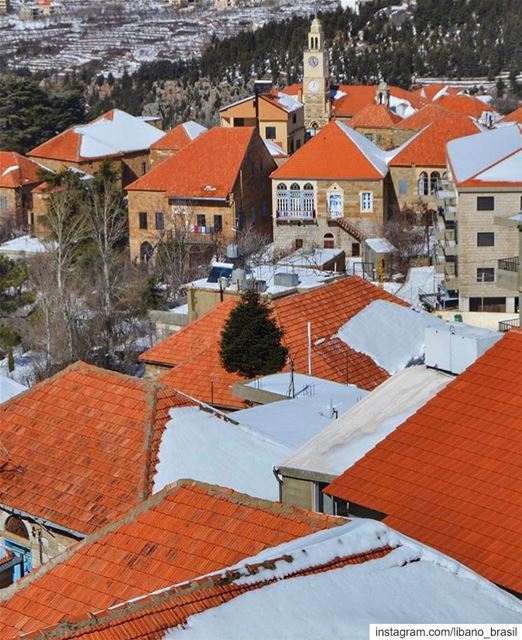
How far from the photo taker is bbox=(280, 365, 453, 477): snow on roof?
17750 mm

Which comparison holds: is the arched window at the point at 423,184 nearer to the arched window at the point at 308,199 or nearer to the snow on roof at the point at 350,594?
the arched window at the point at 308,199

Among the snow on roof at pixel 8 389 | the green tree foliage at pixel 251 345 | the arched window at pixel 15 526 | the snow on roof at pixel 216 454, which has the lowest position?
the snow on roof at pixel 8 389

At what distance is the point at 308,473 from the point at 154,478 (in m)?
1.93

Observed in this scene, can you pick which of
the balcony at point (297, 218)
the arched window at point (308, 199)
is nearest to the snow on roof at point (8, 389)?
the balcony at point (297, 218)

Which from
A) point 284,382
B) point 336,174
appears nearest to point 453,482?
point 284,382

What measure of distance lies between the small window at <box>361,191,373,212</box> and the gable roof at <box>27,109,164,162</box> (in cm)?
1787

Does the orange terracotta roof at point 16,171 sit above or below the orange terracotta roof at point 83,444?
below

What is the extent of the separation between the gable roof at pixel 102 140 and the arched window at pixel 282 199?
1546cm

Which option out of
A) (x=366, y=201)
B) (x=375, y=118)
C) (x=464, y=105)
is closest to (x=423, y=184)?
(x=366, y=201)

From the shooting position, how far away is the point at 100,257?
160ft

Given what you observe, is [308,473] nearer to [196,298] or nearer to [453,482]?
[453,482]

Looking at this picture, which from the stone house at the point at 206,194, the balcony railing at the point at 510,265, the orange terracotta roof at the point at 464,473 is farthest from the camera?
the stone house at the point at 206,194

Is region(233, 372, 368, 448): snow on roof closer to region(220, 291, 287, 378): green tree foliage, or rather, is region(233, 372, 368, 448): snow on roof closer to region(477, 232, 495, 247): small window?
region(220, 291, 287, 378): green tree foliage

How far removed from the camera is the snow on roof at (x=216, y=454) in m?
18.5
